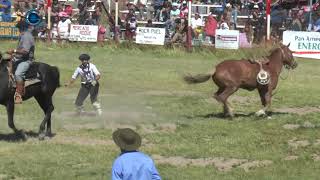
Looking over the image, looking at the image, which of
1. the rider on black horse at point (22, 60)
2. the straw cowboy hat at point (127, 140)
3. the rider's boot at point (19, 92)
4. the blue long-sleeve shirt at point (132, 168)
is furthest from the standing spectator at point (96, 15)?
the blue long-sleeve shirt at point (132, 168)

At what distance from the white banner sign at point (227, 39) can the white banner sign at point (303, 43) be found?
2.07 m

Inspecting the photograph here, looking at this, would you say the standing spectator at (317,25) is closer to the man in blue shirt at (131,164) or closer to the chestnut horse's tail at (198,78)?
the chestnut horse's tail at (198,78)

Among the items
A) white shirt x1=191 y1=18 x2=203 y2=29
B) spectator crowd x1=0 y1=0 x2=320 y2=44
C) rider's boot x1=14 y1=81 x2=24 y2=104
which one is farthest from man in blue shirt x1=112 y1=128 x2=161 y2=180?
white shirt x1=191 y1=18 x2=203 y2=29

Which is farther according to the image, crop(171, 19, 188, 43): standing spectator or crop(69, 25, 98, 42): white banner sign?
crop(69, 25, 98, 42): white banner sign

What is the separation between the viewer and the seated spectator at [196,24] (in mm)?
31536

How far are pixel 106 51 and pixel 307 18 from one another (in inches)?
362

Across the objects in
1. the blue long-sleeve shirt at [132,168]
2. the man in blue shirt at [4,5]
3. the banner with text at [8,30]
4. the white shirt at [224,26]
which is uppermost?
the man in blue shirt at [4,5]

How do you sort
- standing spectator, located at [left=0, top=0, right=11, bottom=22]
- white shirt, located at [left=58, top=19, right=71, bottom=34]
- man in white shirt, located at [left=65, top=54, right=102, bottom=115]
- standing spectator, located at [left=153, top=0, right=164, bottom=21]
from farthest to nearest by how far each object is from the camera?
standing spectator, located at [left=153, top=0, right=164, bottom=21] → standing spectator, located at [left=0, top=0, right=11, bottom=22] → white shirt, located at [left=58, top=19, right=71, bottom=34] → man in white shirt, located at [left=65, top=54, right=102, bottom=115]

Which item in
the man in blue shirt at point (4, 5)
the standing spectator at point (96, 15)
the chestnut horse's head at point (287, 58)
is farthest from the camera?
the man in blue shirt at point (4, 5)

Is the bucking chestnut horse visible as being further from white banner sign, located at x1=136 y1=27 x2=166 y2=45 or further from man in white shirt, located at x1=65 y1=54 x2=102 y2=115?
white banner sign, located at x1=136 y1=27 x2=166 y2=45

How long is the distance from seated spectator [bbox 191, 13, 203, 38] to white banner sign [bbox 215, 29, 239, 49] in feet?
5.12

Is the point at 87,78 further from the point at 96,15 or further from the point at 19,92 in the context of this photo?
the point at 96,15

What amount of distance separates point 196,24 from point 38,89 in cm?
2039

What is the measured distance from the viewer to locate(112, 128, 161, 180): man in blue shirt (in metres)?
5.60
